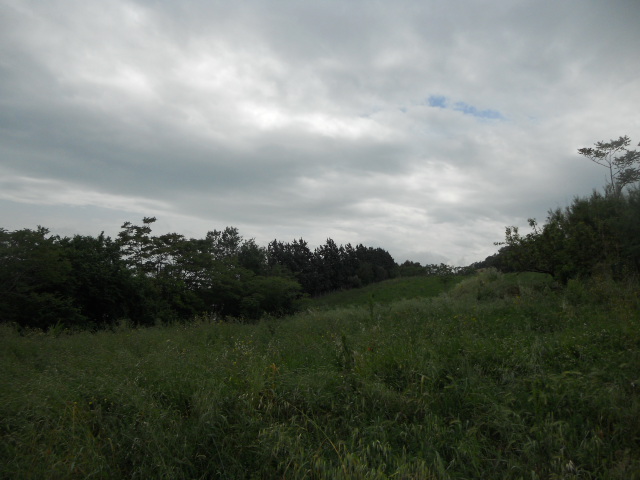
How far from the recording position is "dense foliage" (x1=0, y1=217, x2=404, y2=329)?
17312 millimetres

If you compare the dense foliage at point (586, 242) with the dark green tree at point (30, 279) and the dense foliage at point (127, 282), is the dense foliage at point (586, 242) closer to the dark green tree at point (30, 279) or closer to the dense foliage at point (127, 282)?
the dense foliage at point (127, 282)

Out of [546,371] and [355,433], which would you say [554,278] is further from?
[355,433]

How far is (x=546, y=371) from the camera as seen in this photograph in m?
5.19

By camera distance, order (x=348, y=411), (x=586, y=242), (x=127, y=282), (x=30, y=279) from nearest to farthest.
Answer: (x=348, y=411) < (x=586, y=242) < (x=30, y=279) < (x=127, y=282)

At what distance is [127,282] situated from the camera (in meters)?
22.4

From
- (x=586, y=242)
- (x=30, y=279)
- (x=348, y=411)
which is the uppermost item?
(x=586, y=242)

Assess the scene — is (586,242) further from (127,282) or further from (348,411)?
(127,282)

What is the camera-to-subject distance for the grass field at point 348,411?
3.73 meters

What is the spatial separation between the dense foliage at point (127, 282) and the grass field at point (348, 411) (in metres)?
9.66

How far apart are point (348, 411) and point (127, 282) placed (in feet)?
68.2

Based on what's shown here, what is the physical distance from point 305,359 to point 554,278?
10961 mm

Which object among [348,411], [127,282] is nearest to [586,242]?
[348,411]

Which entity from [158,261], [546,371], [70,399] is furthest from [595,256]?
[158,261]

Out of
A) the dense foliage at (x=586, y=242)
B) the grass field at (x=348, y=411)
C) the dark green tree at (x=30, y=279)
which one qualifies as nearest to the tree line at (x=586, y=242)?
the dense foliage at (x=586, y=242)
